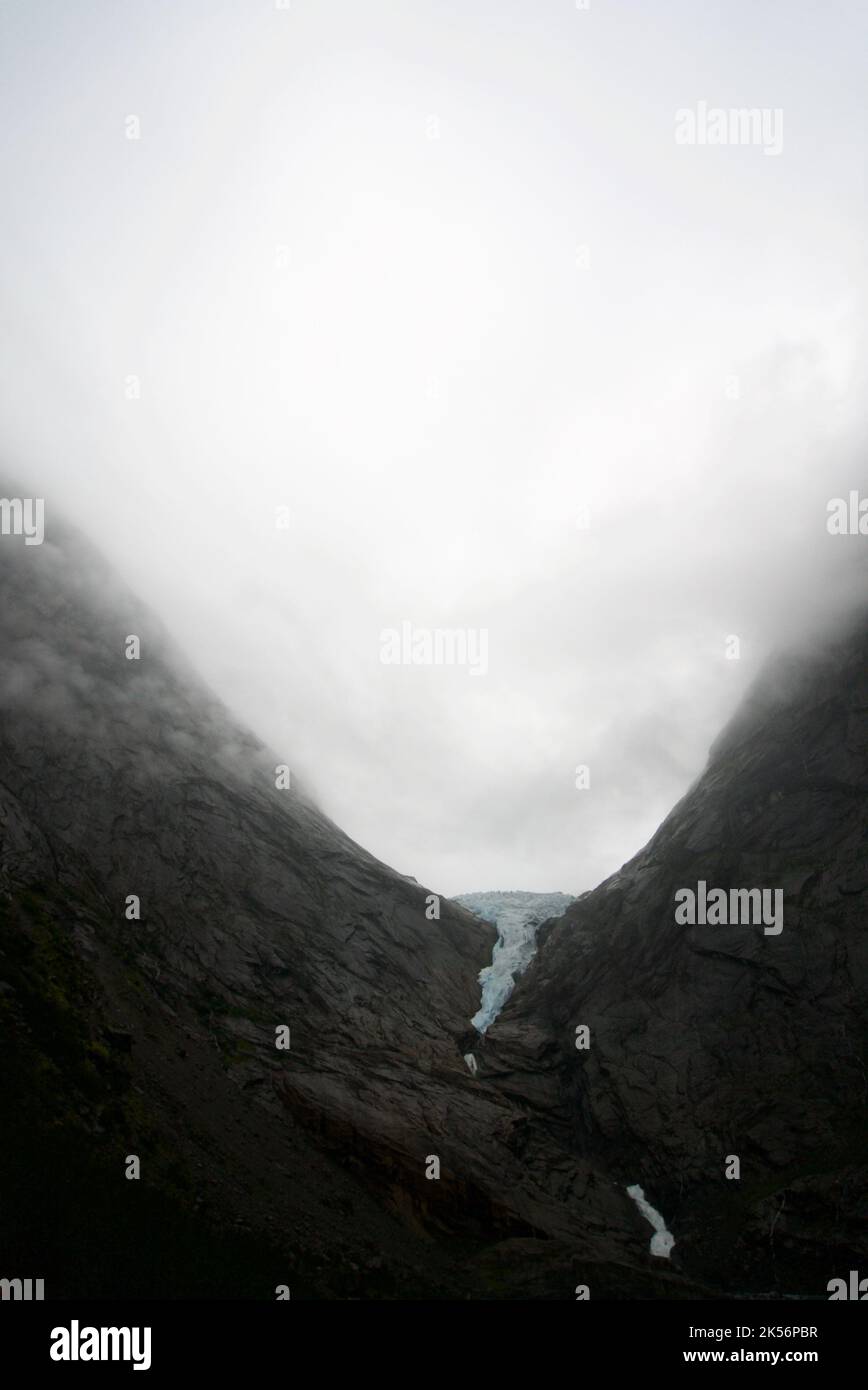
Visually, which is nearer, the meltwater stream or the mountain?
the mountain

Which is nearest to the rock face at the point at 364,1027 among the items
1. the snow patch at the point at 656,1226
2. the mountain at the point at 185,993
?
the mountain at the point at 185,993

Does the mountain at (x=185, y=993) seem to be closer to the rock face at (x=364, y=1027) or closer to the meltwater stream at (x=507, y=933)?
the rock face at (x=364, y=1027)

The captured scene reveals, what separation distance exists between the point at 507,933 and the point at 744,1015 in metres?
36.2

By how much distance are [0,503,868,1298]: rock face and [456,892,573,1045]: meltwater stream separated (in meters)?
1.76

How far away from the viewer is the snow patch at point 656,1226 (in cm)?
4953

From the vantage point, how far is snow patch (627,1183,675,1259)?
49.5m

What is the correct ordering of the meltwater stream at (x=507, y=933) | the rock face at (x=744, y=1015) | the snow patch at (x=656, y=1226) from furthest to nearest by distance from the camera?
the meltwater stream at (x=507, y=933) → the snow patch at (x=656, y=1226) → the rock face at (x=744, y=1015)

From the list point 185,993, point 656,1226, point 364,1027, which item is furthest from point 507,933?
point 185,993

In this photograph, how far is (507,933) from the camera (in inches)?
3676

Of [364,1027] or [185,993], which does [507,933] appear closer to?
[364,1027]

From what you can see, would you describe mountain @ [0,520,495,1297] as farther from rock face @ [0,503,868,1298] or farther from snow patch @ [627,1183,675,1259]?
snow patch @ [627,1183,675,1259]

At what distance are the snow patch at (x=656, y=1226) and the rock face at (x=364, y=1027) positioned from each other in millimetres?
584

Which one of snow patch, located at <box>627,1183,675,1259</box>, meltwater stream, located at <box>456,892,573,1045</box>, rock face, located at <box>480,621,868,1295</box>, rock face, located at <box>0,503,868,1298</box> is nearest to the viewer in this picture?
rock face, located at <box>0,503,868,1298</box>

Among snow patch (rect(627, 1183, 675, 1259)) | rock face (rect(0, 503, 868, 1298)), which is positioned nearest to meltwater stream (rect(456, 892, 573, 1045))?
rock face (rect(0, 503, 868, 1298))
